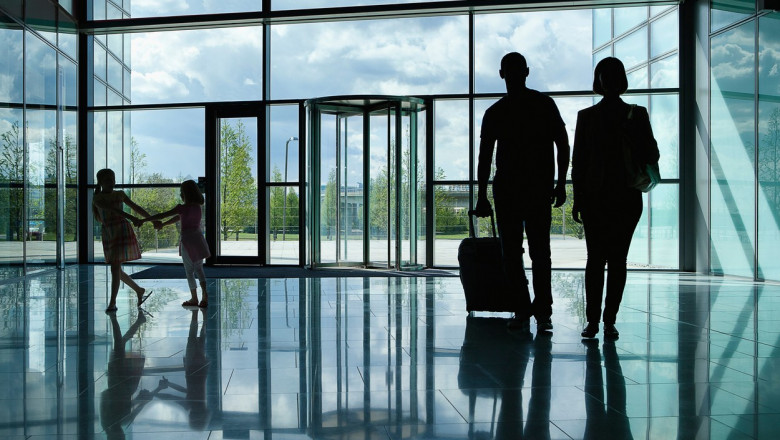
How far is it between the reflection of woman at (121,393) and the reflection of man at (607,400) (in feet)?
5.52

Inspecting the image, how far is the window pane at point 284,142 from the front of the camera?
13141 millimetres

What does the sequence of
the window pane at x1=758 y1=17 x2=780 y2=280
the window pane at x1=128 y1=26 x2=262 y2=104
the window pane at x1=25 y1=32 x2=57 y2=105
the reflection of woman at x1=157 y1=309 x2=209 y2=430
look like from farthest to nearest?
the window pane at x1=128 y1=26 x2=262 y2=104, the window pane at x1=25 y1=32 x2=57 y2=105, the window pane at x1=758 y1=17 x2=780 y2=280, the reflection of woman at x1=157 y1=309 x2=209 y2=430

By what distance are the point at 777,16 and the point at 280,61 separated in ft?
27.2

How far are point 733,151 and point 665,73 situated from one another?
2.05m

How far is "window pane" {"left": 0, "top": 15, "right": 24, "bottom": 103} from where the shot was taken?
10555 millimetres

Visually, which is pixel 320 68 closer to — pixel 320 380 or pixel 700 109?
pixel 700 109

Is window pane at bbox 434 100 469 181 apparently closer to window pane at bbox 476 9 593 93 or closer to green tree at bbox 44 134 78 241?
window pane at bbox 476 9 593 93

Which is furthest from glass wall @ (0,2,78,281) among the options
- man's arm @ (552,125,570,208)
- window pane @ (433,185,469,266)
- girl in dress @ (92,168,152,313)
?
man's arm @ (552,125,570,208)

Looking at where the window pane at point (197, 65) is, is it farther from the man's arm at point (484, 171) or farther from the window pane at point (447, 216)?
the man's arm at point (484, 171)

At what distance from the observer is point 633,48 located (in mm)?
12688

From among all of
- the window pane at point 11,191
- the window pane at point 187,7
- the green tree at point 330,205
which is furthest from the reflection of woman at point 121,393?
the window pane at point 187,7

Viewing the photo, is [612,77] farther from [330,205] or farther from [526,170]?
[330,205]

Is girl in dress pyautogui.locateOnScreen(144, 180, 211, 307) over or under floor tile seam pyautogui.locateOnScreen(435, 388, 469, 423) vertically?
over

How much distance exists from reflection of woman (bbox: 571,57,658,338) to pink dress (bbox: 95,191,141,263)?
425cm
